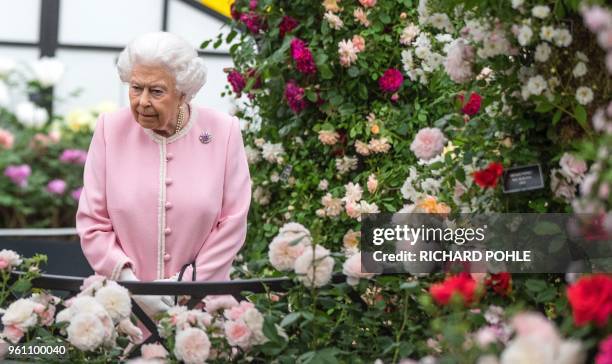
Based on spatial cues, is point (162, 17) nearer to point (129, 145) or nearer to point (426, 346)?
point (129, 145)

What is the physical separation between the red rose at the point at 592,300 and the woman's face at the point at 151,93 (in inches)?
63.0

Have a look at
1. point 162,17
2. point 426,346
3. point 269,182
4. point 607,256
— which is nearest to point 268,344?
point 426,346

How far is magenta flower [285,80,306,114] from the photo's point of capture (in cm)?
416

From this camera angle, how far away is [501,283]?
8.12 ft

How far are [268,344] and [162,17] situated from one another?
5.49 meters

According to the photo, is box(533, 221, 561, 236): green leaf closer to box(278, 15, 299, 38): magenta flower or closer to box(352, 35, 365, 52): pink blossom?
box(352, 35, 365, 52): pink blossom

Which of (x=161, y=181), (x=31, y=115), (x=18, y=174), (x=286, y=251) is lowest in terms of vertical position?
(x=286, y=251)

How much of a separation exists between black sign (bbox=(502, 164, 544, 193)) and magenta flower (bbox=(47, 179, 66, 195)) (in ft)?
15.9

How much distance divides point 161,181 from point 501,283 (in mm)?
1049

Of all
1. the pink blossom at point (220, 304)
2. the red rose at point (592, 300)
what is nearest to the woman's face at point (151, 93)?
the pink blossom at point (220, 304)

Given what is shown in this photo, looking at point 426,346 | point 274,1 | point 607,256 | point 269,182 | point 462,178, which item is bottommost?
point 426,346

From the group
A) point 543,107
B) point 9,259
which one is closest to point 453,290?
point 543,107

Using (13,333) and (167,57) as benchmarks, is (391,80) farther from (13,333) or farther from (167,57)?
(13,333)

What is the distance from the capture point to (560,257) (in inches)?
103
